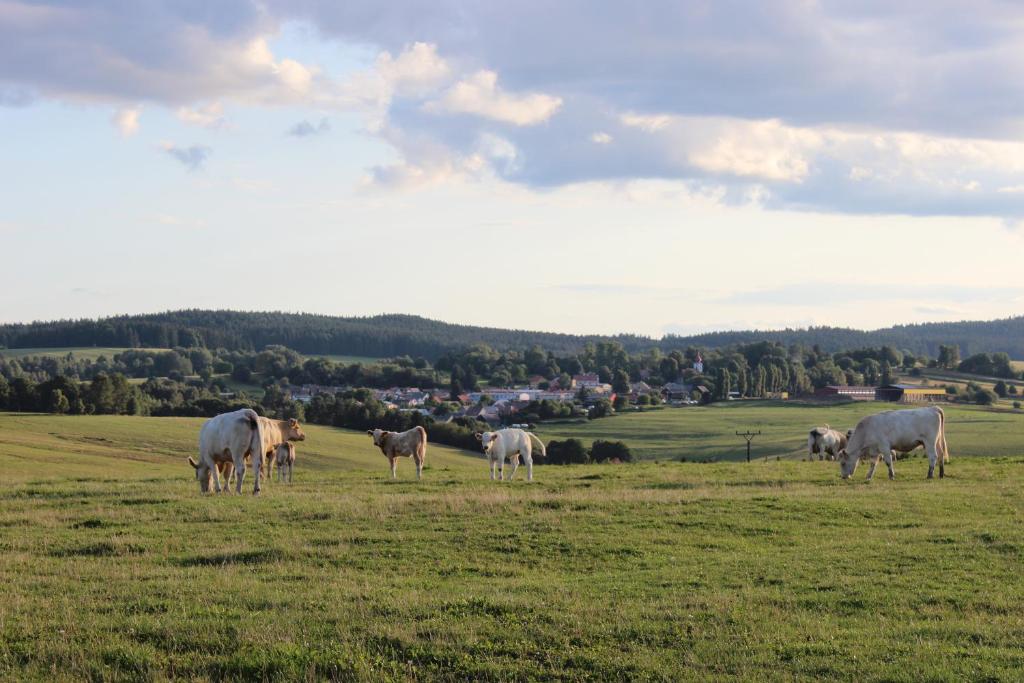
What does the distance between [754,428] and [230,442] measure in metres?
100

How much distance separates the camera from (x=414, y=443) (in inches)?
1312

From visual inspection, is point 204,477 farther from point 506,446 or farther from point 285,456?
point 506,446

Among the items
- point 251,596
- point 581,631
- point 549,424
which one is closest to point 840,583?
point 581,631

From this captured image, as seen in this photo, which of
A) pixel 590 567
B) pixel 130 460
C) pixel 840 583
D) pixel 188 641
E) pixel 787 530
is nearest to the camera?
pixel 188 641

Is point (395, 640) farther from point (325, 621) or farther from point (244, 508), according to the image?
point (244, 508)

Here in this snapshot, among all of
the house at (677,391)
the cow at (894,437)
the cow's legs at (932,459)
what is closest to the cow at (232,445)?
the cow at (894,437)

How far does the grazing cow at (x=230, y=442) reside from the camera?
25.4 meters

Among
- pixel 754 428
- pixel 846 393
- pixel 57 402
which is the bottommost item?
pixel 754 428

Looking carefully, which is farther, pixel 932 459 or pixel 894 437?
pixel 894 437

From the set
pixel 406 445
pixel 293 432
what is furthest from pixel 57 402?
pixel 293 432

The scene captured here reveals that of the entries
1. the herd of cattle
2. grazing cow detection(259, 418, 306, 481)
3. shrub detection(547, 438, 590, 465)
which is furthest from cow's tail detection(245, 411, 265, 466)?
shrub detection(547, 438, 590, 465)

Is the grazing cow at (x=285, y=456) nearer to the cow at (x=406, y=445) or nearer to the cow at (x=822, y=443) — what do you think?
the cow at (x=406, y=445)

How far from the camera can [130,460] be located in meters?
64.8

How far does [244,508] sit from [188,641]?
1031 cm
